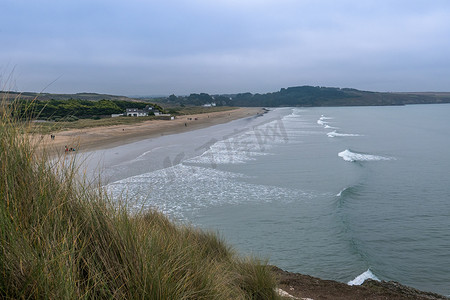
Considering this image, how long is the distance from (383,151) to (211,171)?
1439 cm

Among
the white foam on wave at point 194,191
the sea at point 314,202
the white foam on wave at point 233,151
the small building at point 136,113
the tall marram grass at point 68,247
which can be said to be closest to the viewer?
the tall marram grass at point 68,247

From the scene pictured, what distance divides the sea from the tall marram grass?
0.81 m

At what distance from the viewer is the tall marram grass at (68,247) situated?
2391mm

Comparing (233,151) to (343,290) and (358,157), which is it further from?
(343,290)

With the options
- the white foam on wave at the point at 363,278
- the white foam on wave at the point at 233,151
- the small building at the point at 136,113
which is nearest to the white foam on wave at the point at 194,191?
the white foam on wave at the point at 233,151

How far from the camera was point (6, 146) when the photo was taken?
3031 mm

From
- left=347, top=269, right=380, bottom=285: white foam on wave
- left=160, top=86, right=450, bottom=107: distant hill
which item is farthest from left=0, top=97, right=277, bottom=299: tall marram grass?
left=160, top=86, right=450, bottom=107: distant hill

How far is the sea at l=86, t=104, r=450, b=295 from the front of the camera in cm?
886

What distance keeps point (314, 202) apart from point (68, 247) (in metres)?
11.7

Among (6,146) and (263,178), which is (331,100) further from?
(6,146)

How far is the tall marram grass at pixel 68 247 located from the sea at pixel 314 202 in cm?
81

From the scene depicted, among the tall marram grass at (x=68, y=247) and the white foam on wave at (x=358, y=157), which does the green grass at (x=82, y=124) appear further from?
the white foam on wave at (x=358, y=157)

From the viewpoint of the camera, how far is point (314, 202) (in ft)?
44.5

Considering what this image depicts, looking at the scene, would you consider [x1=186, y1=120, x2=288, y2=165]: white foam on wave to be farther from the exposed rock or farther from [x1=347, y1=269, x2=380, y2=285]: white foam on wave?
the exposed rock
